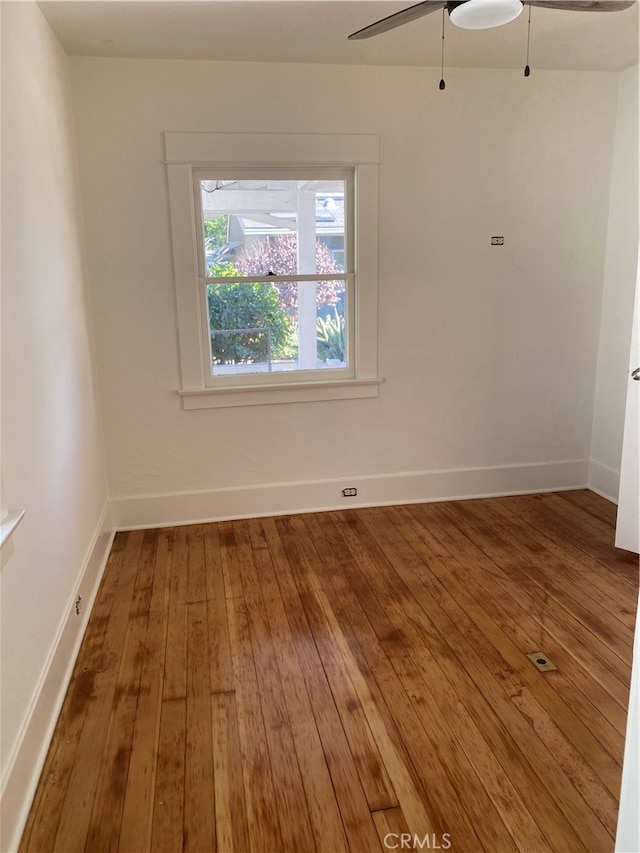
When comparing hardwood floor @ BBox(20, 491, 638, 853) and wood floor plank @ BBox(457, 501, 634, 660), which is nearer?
hardwood floor @ BBox(20, 491, 638, 853)

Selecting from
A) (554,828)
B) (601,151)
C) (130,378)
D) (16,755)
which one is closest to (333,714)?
(554,828)

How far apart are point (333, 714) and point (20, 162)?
89.3 inches

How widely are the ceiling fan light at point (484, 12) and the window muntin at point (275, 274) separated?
1.57 meters

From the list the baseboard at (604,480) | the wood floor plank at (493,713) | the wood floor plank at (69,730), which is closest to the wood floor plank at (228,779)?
the wood floor plank at (69,730)

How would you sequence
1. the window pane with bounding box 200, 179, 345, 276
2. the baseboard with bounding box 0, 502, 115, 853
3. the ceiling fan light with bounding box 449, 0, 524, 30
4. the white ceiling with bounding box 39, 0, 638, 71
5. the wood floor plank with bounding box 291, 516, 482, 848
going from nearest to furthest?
the baseboard with bounding box 0, 502, 115, 853 < the wood floor plank with bounding box 291, 516, 482, 848 < the ceiling fan light with bounding box 449, 0, 524, 30 < the white ceiling with bounding box 39, 0, 638, 71 < the window pane with bounding box 200, 179, 345, 276

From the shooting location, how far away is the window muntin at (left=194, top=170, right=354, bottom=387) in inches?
141

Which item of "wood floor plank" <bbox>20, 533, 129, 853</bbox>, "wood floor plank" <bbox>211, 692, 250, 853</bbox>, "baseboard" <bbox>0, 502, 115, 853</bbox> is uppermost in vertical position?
"baseboard" <bbox>0, 502, 115, 853</bbox>

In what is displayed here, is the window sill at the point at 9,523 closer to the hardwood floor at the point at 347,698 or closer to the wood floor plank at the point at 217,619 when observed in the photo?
the hardwood floor at the point at 347,698

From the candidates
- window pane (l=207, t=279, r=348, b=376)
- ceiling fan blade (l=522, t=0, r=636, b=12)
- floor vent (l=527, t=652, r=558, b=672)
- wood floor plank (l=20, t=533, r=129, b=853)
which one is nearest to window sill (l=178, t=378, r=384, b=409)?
window pane (l=207, t=279, r=348, b=376)

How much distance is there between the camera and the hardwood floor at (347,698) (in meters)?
1.78

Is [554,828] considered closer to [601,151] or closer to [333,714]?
[333,714]

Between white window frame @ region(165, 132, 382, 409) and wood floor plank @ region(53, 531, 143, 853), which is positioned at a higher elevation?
white window frame @ region(165, 132, 382, 409)

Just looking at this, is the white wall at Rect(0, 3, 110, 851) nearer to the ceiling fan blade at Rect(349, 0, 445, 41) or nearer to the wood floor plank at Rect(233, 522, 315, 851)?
the wood floor plank at Rect(233, 522, 315, 851)

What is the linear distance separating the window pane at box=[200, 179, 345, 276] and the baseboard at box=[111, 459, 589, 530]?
134 centimetres
